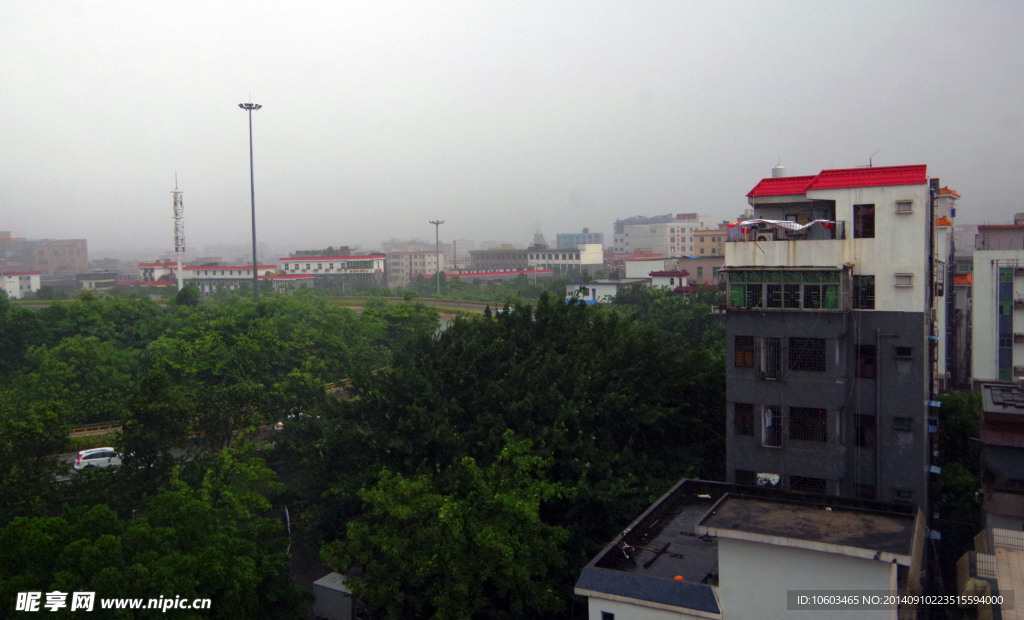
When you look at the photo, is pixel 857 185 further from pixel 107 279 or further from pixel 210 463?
pixel 107 279

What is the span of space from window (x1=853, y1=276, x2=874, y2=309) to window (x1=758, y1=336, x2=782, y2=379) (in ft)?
4.57

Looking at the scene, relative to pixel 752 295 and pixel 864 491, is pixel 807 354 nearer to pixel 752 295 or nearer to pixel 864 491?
pixel 752 295

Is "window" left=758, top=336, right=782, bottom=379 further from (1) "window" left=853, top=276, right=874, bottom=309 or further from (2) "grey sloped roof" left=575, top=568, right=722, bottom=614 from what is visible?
(2) "grey sloped roof" left=575, top=568, right=722, bottom=614

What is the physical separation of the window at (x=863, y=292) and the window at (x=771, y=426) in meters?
2.14

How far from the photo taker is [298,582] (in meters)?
14.3

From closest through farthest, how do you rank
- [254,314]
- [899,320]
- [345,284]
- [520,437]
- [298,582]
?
[899,320] < [520,437] < [298,582] < [254,314] < [345,284]

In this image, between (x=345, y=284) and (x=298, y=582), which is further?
(x=345, y=284)

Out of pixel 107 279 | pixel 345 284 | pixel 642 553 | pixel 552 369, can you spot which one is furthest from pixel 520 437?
pixel 107 279

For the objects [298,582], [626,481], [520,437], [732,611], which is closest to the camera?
[732,611]

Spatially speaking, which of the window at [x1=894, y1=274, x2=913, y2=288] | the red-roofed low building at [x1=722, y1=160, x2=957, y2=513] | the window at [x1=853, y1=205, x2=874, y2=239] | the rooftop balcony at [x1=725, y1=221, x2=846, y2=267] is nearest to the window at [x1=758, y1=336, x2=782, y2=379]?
the red-roofed low building at [x1=722, y1=160, x2=957, y2=513]

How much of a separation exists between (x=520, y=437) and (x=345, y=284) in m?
58.6

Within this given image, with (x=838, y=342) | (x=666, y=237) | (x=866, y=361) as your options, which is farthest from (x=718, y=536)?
(x=666, y=237)

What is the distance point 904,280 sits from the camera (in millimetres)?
11414

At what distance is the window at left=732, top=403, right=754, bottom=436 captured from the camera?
1218 cm
